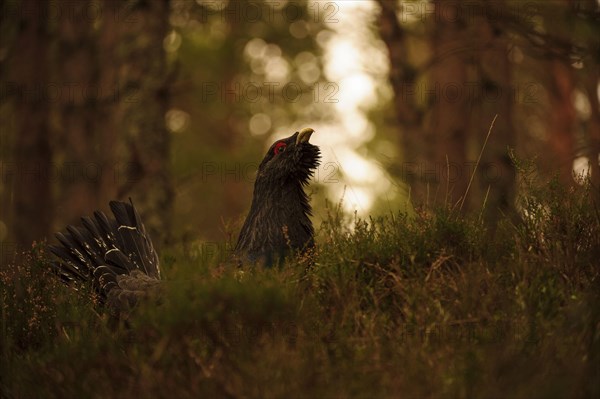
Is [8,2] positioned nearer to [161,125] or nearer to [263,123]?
[161,125]

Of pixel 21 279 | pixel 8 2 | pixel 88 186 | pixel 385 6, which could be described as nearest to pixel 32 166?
pixel 88 186

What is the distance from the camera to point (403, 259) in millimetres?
4836

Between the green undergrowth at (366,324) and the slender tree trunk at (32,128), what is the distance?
870 cm

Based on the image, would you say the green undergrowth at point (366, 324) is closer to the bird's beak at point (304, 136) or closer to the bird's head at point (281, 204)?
the bird's head at point (281, 204)

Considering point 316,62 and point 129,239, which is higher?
point 316,62

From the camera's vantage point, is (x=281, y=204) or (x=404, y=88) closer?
(x=281, y=204)

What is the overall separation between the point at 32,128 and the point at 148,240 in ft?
26.4

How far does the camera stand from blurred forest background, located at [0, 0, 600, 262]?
8828 mm

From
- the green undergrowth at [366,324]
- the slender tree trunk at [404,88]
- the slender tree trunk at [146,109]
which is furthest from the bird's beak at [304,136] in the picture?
the slender tree trunk at [404,88]

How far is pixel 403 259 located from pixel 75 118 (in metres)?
10.9

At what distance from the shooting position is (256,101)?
24250mm

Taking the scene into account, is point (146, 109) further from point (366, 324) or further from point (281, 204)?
point (366, 324)

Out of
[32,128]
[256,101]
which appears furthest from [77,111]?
[256,101]

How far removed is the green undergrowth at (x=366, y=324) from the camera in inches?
138
